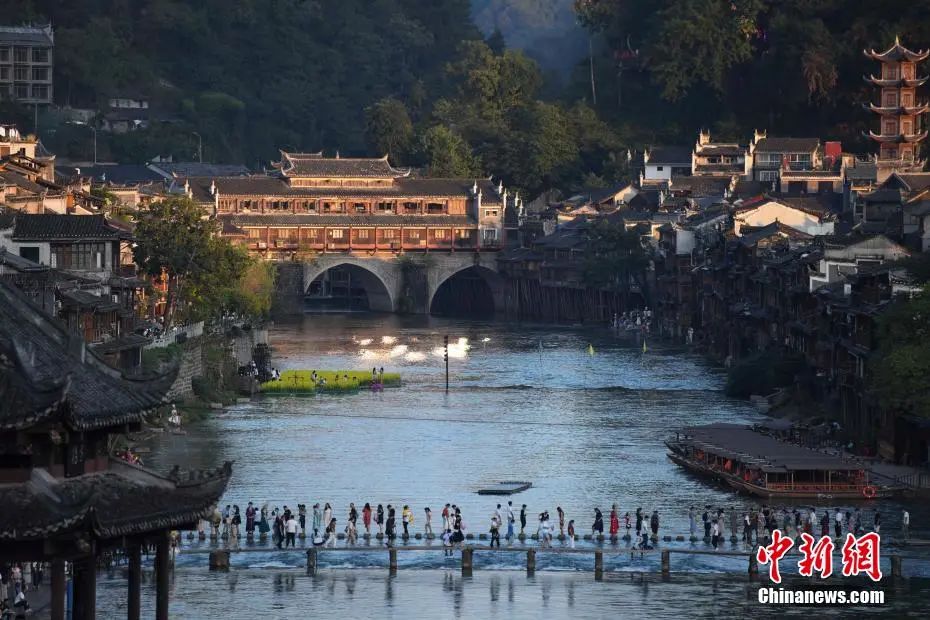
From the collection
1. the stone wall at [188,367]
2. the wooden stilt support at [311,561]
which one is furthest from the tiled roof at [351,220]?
the wooden stilt support at [311,561]

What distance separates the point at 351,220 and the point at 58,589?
155m

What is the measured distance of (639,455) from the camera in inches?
3521

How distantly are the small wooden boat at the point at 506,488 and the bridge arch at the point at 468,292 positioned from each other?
107m

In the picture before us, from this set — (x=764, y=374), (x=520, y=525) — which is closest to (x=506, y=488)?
(x=520, y=525)

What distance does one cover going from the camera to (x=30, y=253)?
94688mm

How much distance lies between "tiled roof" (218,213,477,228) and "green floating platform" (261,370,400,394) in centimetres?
6435

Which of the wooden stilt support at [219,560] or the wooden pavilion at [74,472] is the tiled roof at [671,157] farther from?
the wooden pavilion at [74,472]

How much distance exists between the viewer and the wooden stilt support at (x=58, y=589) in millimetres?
33156

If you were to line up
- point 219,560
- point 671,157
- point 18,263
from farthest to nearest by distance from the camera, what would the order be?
1. point 671,157
2. point 18,263
3. point 219,560

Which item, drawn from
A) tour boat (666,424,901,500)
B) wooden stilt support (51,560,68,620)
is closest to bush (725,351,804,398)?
tour boat (666,424,901,500)

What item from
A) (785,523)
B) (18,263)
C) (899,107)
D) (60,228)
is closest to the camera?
(785,523)

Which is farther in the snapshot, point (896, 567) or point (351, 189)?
point (351, 189)

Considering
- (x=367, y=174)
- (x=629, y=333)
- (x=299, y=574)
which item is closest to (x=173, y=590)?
(x=299, y=574)

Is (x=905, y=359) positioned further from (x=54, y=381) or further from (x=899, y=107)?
(x=899, y=107)
